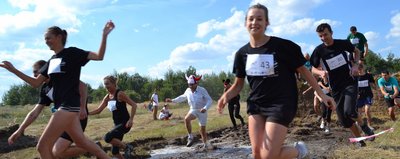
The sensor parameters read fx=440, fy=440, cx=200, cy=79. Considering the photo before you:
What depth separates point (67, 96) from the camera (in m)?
5.63

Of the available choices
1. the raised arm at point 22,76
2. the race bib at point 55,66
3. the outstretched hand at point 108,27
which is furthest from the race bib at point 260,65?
the raised arm at point 22,76

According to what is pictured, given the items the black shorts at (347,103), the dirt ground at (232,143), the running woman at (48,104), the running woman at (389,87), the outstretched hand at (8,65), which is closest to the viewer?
the outstretched hand at (8,65)

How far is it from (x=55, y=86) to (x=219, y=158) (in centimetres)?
439

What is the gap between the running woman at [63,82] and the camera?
5613 millimetres

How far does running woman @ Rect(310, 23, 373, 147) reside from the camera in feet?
24.5

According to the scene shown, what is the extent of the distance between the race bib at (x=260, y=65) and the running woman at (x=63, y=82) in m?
1.83

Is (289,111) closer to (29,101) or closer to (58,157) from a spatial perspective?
(58,157)

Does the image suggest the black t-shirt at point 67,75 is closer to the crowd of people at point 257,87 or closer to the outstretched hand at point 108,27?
the crowd of people at point 257,87

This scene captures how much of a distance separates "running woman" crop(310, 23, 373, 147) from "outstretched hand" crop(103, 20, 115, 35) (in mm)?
3627

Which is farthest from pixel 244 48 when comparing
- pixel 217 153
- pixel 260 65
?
pixel 217 153

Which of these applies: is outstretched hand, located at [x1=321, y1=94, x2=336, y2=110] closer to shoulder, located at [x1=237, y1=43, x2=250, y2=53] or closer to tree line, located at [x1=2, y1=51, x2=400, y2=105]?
shoulder, located at [x1=237, y1=43, x2=250, y2=53]

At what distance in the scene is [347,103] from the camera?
7484 mm

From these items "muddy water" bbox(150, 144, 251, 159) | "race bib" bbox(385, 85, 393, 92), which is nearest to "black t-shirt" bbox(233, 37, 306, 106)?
"muddy water" bbox(150, 144, 251, 159)

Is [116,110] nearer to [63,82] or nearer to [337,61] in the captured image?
[63,82]
